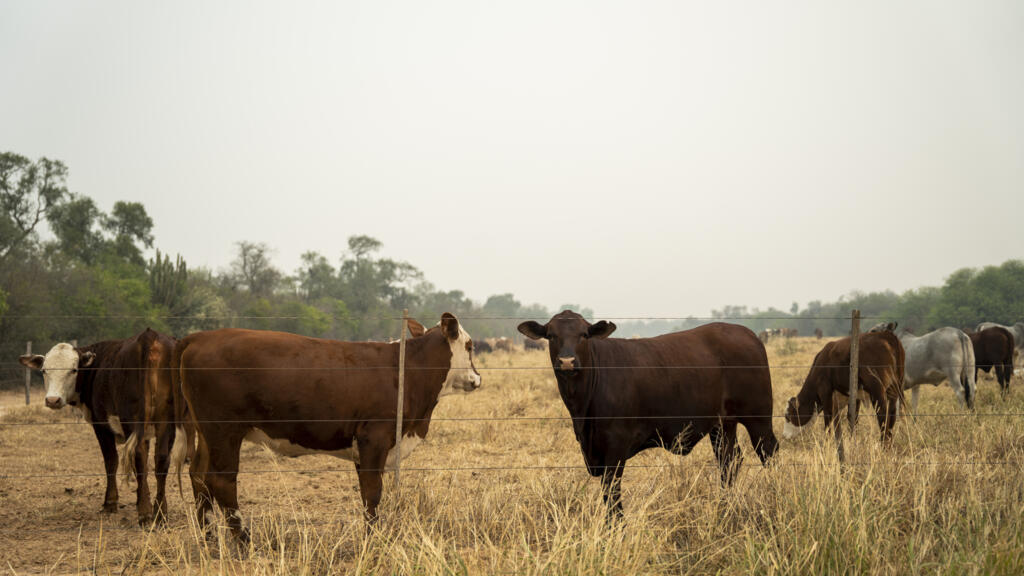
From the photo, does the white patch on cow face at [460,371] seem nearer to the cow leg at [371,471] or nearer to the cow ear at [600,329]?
the cow leg at [371,471]

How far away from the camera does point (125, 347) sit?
780 cm

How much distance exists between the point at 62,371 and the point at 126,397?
113cm

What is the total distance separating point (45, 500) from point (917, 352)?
14.4 meters

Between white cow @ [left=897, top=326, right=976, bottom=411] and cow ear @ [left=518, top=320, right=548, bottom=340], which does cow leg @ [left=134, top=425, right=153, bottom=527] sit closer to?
cow ear @ [left=518, top=320, right=548, bottom=340]

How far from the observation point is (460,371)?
6516mm

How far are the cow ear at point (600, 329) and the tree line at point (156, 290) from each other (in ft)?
2.30

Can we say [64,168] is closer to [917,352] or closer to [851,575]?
[917,352]

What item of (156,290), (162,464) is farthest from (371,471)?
(156,290)

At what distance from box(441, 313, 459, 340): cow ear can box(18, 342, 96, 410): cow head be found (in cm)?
456

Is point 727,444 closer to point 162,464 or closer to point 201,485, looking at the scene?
point 201,485

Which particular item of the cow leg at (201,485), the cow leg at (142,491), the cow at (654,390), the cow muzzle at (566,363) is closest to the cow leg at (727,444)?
the cow at (654,390)

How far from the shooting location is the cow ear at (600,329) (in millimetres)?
6305

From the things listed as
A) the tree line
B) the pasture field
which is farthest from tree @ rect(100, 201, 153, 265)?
the pasture field

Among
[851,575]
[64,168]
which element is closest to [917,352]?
[851,575]
